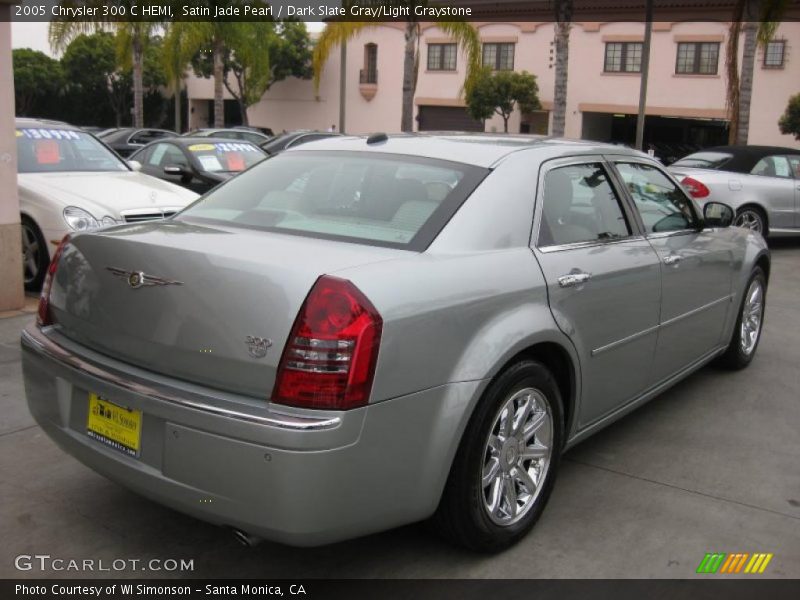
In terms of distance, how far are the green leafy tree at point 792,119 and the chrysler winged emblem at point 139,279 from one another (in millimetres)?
30011

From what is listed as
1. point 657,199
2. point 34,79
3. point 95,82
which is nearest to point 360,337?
point 657,199

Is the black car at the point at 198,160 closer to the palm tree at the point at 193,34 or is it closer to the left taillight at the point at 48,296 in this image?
the left taillight at the point at 48,296

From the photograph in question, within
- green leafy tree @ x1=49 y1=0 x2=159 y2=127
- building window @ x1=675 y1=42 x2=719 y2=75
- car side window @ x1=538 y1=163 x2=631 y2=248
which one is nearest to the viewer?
car side window @ x1=538 y1=163 x2=631 y2=248

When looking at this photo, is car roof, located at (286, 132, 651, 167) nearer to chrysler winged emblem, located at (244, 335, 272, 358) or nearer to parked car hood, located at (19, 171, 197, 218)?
chrysler winged emblem, located at (244, 335, 272, 358)

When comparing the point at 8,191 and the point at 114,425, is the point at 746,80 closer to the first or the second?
the point at 8,191

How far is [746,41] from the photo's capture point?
17781 millimetres

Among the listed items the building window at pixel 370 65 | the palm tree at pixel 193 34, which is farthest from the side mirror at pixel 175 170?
the building window at pixel 370 65

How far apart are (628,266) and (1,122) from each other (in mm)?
4898

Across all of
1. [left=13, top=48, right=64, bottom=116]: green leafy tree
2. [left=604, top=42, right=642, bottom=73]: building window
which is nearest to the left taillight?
[left=604, top=42, right=642, bottom=73]: building window

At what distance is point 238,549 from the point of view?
322 cm

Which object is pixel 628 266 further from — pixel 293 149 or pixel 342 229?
pixel 293 149

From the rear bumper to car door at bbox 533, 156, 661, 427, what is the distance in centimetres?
85

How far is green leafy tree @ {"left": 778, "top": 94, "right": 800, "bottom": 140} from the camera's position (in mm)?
28484

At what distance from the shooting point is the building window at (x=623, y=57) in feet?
111
